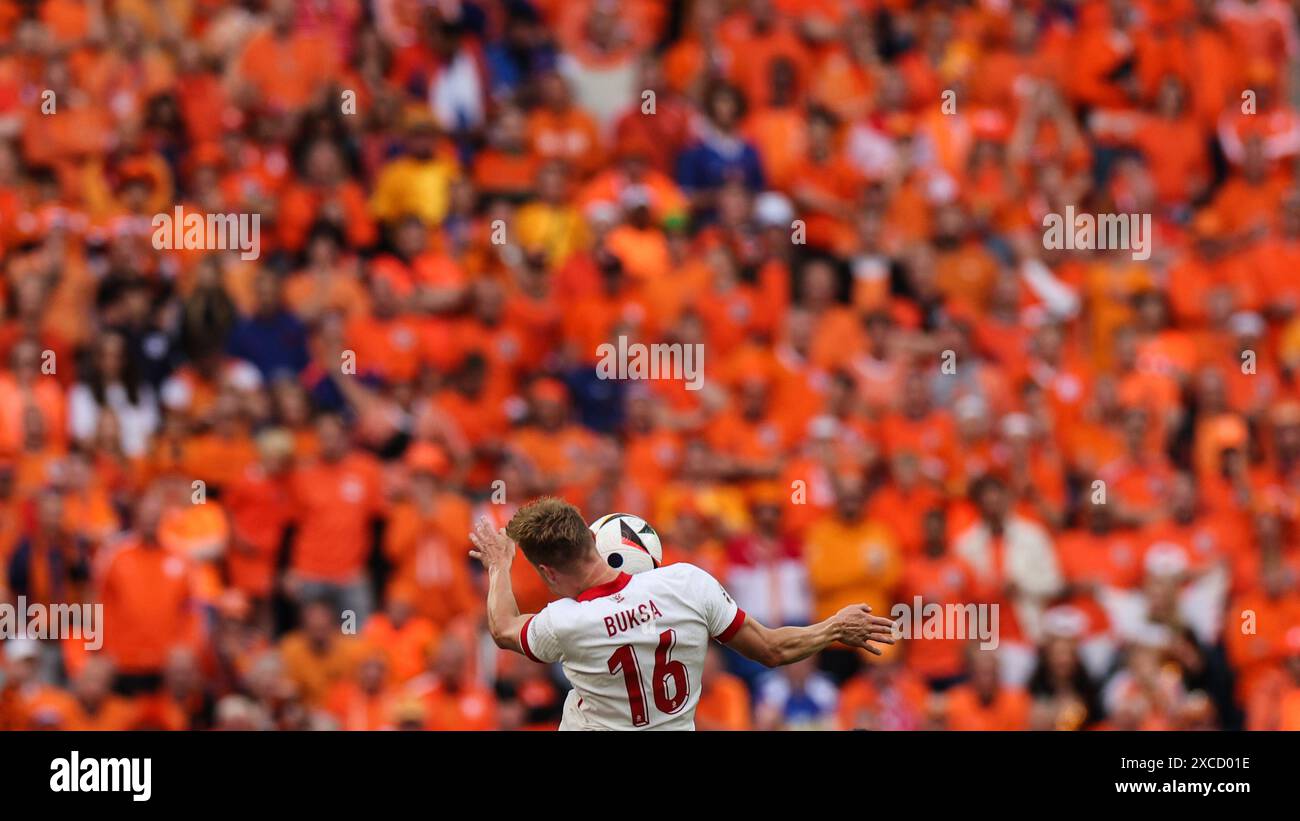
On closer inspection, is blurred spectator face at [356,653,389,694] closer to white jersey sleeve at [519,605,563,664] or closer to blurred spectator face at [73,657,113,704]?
blurred spectator face at [73,657,113,704]

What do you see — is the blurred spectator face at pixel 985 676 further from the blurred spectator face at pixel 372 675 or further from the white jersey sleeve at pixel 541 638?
the white jersey sleeve at pixel 541 638

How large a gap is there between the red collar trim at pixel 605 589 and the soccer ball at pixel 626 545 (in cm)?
9

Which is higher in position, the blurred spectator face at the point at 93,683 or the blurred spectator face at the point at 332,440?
the blurred spectator face at the point at 332,440

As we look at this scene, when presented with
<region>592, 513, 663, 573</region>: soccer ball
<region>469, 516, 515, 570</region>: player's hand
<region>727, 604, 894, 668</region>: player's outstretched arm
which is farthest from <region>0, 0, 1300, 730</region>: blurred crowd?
<region>727, 604, 894, 668</region>: player's outstretched arm

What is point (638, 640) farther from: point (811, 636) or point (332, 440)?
point (332, 440)

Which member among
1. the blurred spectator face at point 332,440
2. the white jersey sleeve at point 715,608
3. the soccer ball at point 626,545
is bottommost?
the white jersey sleeve at point 715,608

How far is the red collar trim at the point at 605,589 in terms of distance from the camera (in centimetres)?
698

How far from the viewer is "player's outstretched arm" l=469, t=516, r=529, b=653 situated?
23.1 ft

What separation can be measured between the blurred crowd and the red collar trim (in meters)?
4.70

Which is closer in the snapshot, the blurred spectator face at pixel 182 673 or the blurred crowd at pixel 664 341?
the blurred spectator face at pixel 182 673

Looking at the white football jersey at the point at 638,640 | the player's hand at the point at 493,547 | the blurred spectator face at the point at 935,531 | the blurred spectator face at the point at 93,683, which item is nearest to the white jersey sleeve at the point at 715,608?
the white football jersey at the point at 638,640

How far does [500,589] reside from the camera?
281 inches

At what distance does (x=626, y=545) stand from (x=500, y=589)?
0.41 m

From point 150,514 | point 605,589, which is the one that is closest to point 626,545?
point 605,589
